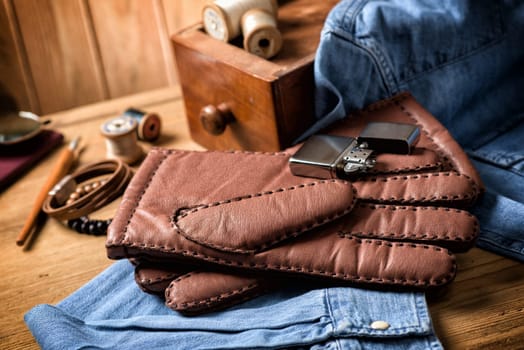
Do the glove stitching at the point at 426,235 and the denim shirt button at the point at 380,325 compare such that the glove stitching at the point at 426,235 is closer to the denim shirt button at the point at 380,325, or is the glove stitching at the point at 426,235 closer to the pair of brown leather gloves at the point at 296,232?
the pair of brown leather gloves at the point at 296,232

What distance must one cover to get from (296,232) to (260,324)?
0.38 feet

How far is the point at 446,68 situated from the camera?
1034 mm

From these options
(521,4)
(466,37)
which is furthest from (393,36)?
(521,4)

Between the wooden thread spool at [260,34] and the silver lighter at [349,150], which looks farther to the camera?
the wooden thread spool at [260,34]

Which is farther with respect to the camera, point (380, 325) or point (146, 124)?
point (146, 124)

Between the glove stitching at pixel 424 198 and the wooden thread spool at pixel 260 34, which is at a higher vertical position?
the wooden thread spool at pixel 260 34

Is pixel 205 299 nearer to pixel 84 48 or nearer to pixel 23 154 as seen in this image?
pixel 23 154

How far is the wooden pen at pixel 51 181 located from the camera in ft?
3.19

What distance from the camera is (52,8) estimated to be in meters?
1.35

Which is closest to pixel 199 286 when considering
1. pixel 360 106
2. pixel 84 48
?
pixel 360 106

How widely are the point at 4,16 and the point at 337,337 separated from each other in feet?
3.30

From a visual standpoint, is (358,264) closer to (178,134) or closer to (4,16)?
(178,134)

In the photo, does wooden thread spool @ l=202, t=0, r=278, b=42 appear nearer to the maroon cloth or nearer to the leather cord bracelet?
the leather cord bracelet

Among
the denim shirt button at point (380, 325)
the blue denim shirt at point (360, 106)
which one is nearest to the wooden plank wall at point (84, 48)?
the blue denim shirt at point (360, 106)
